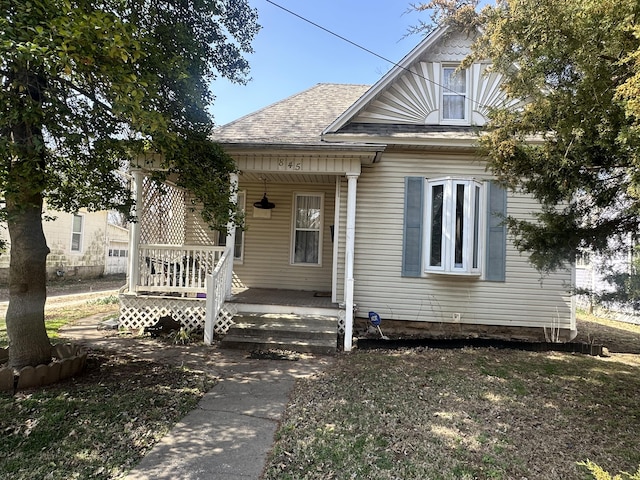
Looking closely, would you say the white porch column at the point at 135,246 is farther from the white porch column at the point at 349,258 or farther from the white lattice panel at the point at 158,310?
the white porch column at the point at 349,258

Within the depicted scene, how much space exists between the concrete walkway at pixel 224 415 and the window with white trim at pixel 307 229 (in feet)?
12.2

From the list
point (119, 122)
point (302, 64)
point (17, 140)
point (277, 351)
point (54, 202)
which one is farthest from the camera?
point (302, 64)

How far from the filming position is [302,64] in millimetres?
10164

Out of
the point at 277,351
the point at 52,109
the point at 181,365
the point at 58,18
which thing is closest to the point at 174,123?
the point at 52,109

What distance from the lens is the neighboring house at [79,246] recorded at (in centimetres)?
1577

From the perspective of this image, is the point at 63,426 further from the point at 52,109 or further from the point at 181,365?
the point at 52,109

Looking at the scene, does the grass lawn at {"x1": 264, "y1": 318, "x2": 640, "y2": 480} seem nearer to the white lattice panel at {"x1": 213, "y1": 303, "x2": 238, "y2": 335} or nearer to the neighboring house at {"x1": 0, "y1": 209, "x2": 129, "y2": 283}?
the white lattice panel at {"x1": 213, "y1": 303, "x2": 238, "y2": 335}

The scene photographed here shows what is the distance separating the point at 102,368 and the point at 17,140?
305cm

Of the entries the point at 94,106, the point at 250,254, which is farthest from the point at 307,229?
the point at 94,106

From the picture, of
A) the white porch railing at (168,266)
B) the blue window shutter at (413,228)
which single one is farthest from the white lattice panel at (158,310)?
the blue window shutter at (413,228)

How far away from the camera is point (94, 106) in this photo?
3.78 metres

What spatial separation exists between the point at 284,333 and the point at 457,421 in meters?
3.30

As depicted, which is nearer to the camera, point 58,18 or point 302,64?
point 58,18

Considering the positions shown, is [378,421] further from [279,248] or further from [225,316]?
[279,248]
